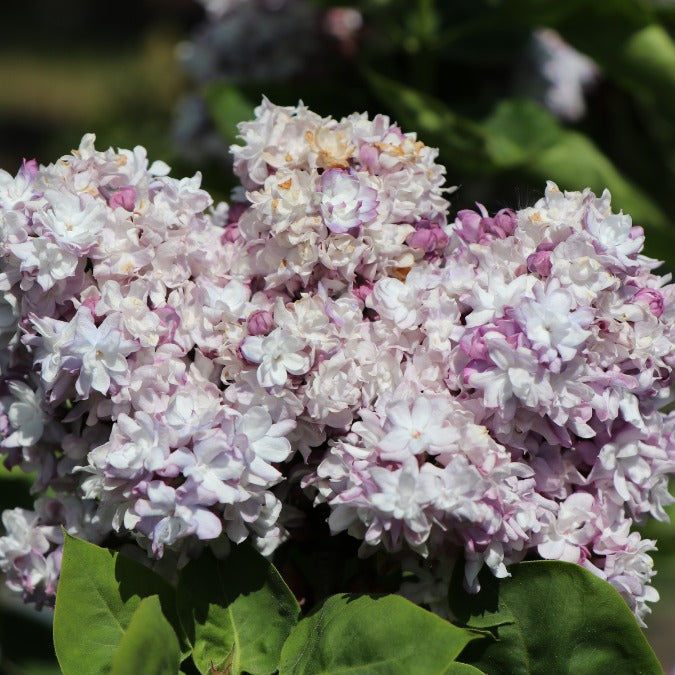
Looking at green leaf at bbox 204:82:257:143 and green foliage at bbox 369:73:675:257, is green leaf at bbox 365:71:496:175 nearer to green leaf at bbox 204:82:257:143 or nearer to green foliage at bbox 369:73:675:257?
green foliage at bbox 369:73:675:257

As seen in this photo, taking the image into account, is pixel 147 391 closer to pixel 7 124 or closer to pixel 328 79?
pixel 328 79

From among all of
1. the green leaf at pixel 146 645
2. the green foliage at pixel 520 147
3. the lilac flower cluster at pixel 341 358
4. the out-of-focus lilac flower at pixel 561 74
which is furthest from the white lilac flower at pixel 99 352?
the out-of-focus lilac flower at pixel 561 74

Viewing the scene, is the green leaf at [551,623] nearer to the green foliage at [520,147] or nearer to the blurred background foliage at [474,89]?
the blurred background foliage at [474,89]

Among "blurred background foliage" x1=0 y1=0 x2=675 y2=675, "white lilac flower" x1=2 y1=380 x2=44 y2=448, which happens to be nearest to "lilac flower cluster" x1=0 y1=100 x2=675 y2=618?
"white lilac flower" x1=2 y1=380 x2=44 y2=448

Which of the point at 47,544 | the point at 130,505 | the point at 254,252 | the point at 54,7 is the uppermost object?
the point at 254,252

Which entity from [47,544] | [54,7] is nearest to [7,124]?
[54,7]

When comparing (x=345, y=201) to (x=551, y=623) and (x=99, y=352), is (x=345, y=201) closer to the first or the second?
(x=99, y=352)
